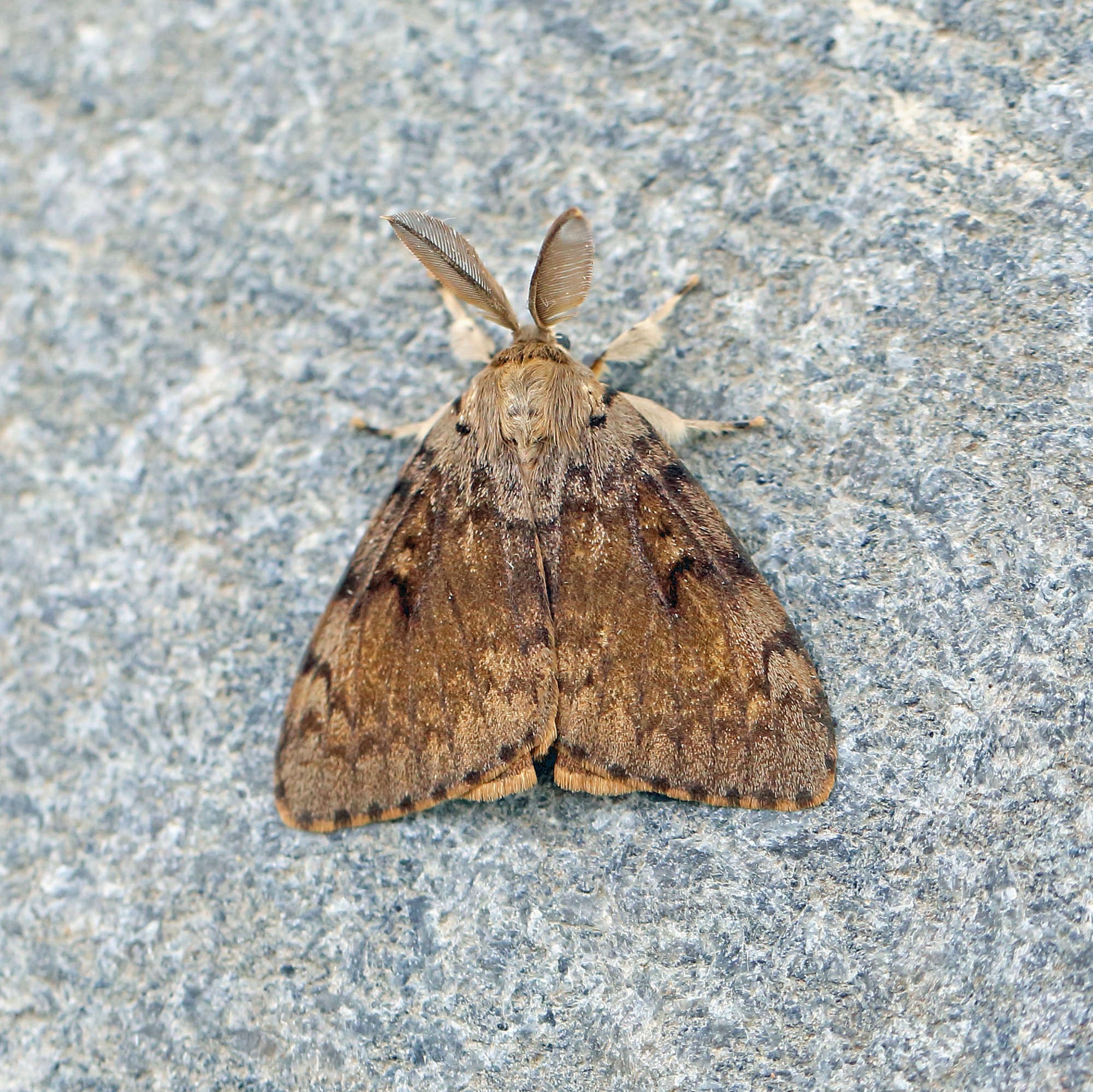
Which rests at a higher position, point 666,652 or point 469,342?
point 469,342

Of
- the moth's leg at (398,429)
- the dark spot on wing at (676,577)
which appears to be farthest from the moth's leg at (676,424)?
the moth's leg at (398,429)

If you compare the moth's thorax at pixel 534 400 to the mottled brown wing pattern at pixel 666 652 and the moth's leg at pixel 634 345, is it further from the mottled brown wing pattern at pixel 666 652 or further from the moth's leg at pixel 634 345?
the moth's leg at pixel 634 345

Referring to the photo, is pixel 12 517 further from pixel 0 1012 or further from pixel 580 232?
pixel 580 232

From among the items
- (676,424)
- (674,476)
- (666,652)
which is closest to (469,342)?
(676,424)

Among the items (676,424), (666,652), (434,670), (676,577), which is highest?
(676,424)

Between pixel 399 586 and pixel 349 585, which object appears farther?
pixel 349 585

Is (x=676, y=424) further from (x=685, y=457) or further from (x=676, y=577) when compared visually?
(x=676, y=577)

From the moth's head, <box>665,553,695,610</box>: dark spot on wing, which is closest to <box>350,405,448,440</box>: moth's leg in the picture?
the moth's head
